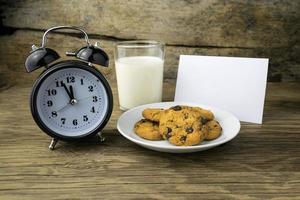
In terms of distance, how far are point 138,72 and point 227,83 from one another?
0.27 metres

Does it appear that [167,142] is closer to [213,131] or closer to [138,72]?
[213,131]

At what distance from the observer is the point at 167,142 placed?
0.77 metres

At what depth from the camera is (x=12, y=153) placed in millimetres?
776

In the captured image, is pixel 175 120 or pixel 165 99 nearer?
pixel 175 120

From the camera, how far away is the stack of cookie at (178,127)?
2.38 feet

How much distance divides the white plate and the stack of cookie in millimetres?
14

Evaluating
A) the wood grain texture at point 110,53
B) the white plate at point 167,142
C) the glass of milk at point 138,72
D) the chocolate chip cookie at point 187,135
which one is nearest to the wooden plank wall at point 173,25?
the wood grain texture at point 110,53

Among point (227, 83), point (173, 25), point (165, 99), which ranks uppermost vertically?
point (173, 25)

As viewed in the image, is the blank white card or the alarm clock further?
the blank white card

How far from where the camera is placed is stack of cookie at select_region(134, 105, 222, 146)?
0.72 metres

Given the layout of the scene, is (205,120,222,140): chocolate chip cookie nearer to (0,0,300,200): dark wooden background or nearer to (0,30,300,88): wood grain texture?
(0,0,300,200): dark wooden background

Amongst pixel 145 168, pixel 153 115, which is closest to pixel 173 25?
pixel 153 115

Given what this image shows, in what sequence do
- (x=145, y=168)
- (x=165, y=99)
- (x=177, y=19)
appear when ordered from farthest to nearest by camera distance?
(x=177, y=19)
(x=165, y=99)
(x=145, y=168)

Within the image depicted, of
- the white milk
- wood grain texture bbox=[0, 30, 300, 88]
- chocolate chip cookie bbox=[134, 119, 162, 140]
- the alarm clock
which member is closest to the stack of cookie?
chocolate chip cookie bbox=[134, 119, 162, 140]
